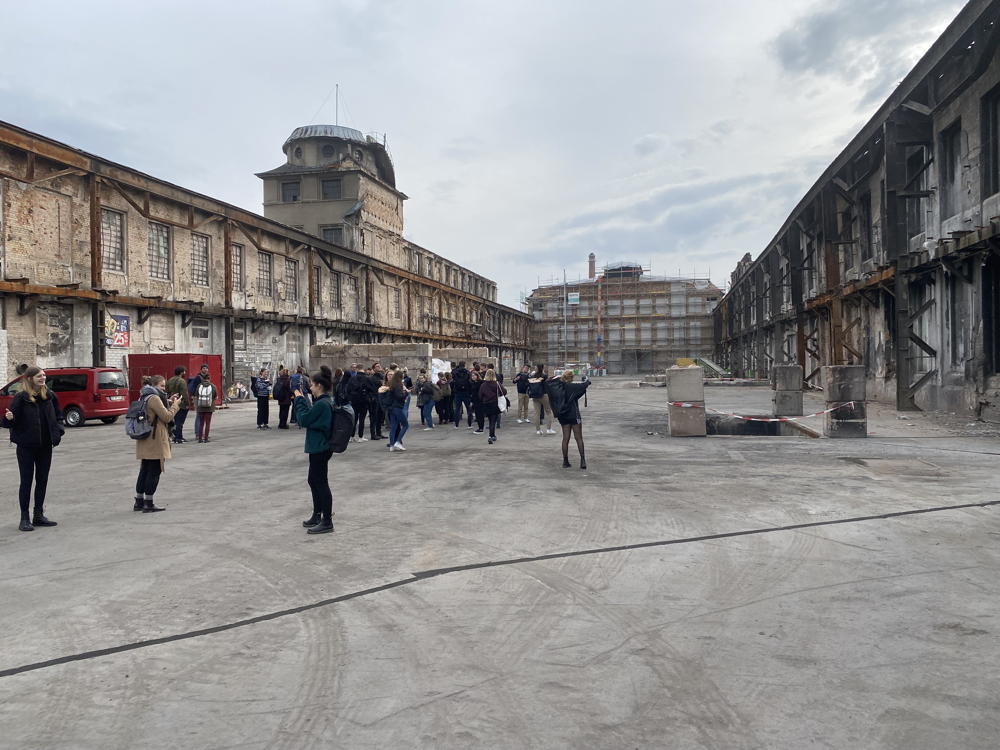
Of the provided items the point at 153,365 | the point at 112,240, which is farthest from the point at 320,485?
the point at 112,240

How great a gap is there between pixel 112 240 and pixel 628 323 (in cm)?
6187

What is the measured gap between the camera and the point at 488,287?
238 feet

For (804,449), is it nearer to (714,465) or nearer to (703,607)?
(714,465)

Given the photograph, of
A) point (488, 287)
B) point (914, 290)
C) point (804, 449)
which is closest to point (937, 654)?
point (804, 449)

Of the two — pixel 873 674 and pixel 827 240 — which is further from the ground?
pixel 827 240

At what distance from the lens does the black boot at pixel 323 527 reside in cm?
639

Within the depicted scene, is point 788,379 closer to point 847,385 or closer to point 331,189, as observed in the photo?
point 847,385

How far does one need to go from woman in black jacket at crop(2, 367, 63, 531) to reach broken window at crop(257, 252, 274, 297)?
25.7 m

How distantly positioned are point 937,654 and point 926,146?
65.1 feet

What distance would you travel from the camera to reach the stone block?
1318 centimetres

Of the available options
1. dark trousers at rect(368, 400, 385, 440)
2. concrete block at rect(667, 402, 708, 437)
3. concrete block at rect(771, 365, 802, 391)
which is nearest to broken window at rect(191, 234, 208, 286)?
dark trousers at rect(368, 400, 385, 440)

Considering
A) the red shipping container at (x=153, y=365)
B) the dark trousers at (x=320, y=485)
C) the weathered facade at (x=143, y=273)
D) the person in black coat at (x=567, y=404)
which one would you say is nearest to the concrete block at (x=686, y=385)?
the person in black coat at (x=567, y=404)

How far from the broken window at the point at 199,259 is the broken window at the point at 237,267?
1.72 m

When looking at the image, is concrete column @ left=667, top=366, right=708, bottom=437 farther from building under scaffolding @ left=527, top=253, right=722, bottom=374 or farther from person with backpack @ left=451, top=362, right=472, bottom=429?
building under scaffolding @ left=527, top=253, right=722, bottom=374
